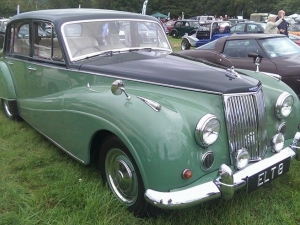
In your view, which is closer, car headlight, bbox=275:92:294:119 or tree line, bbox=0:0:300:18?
car headlight, bbox=275:92:294:119

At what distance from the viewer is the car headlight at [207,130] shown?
7.83ft

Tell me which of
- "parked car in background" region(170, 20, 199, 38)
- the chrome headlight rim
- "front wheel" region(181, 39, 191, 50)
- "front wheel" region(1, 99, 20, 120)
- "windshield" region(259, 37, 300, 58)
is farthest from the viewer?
"parked car in background" region(170, 20, 199, 38)

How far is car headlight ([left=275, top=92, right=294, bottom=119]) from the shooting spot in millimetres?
3037

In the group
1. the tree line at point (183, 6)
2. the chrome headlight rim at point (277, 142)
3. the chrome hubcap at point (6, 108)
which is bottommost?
the chrome hubcap at point (6, 108)

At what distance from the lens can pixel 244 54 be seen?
6.72 metres

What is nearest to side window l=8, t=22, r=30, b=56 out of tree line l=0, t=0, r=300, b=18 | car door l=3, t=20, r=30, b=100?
car door l=3, t=20, r=30, b=100

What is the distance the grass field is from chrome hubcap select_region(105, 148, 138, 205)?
0.29ft

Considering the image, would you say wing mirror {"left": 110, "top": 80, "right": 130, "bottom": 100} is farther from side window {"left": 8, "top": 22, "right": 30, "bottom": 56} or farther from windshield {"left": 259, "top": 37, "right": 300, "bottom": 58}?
windshield {"left": 259, "top": 37, "right": 300, "bottom": 58}

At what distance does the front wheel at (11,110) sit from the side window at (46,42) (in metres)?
A: 1.04

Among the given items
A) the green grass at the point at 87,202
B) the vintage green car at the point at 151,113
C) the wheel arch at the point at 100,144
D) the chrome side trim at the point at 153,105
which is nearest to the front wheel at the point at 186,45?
the vintage green car at the point at 151,113

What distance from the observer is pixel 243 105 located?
2.66 metres

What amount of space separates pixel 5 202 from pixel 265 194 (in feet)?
7.66

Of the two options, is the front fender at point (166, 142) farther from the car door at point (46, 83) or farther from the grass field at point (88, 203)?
the car door at point (46, 83)

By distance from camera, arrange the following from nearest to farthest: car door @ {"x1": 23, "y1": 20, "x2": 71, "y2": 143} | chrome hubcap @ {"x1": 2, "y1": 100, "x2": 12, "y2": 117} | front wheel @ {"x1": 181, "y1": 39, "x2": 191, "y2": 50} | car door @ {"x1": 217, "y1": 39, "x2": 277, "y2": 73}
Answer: car door @ {"x1": 23, "y1": 20, "x2": 71, "y2": 143}, chrome hubcap @ {"x1": 2, "y1": 100, "x2": 12, "y2": 117}, car door @ {"x1": 217, "y1": 39, "x2": 277, "y2": 73}, front wheel @ {"x1": 181, "y1": 39, "x2": 191, "y2": 50}
